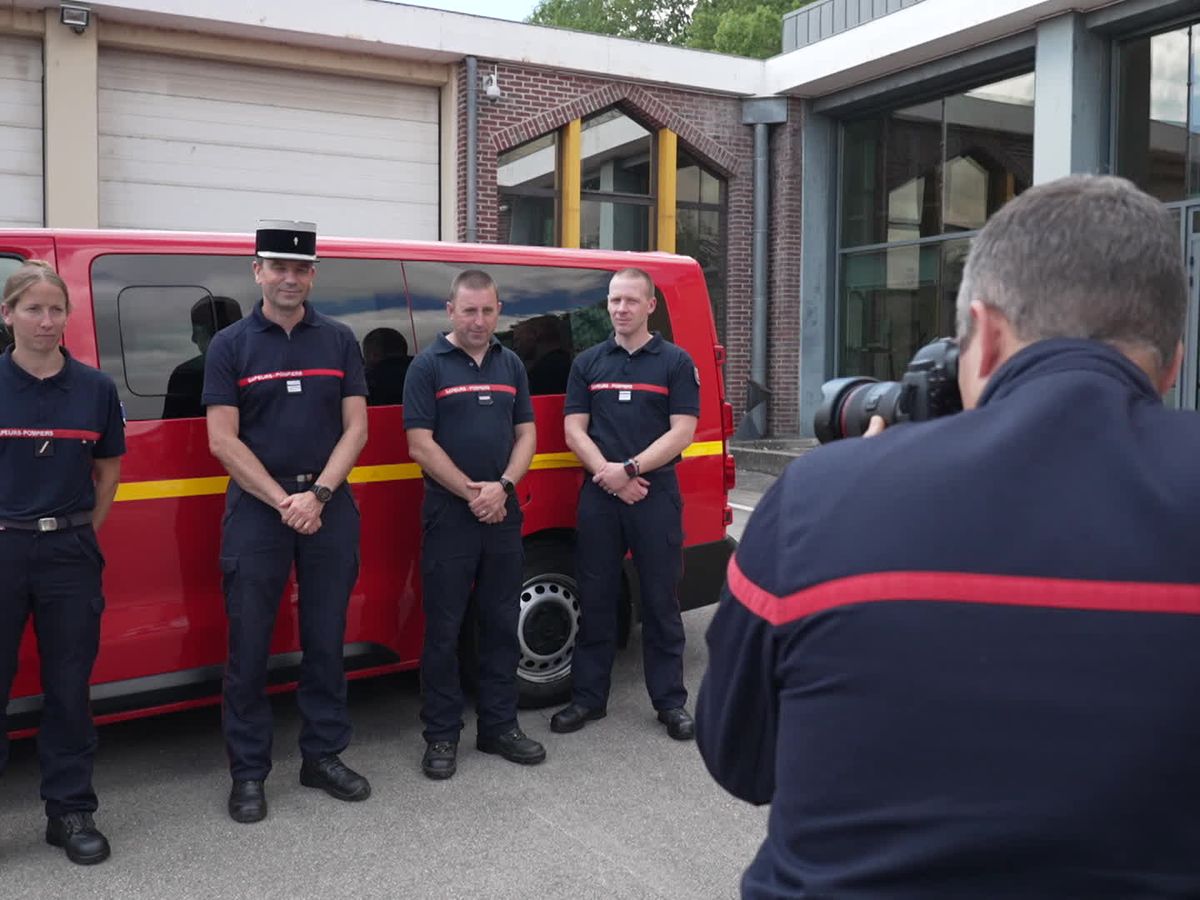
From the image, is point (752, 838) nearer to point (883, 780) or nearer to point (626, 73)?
point (883, 780)

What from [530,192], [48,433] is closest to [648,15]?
[530,192]

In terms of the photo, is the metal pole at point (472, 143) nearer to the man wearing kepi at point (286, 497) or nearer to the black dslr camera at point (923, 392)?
the man wearing kepi at point (286, 497)

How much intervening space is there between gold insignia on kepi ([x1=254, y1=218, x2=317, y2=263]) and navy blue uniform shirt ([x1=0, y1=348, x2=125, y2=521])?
762 millimetres

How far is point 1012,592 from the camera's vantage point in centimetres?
114

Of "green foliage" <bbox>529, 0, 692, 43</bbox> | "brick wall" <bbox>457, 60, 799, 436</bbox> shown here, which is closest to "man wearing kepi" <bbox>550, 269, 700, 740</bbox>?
"brick wall" <bbox>457, 60, 799, 436</bbox>

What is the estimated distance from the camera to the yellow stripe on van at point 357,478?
4.34 meters

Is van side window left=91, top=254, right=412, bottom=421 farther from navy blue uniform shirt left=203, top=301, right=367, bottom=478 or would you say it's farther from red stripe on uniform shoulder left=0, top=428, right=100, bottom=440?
red stripe on uniform shoulder left=0, top=428, right=100, bottom=440

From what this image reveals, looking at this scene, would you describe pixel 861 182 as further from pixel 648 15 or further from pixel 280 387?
pixel 648 15

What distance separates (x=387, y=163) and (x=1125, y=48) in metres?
8.70

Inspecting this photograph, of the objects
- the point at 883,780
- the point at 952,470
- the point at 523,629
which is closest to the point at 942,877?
the point at 883,780

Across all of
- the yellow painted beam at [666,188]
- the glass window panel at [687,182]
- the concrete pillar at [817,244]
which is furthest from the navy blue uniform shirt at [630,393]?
the concrete pillar at [817,244]

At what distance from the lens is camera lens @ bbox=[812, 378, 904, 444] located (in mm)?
1813

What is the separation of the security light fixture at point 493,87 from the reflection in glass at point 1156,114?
23.6 feet

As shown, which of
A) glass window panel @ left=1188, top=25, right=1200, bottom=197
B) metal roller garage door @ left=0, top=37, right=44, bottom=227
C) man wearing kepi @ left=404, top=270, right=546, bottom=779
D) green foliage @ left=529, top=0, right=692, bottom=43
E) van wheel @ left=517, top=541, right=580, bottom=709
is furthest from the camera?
green foliage @ left=529, top=0, right=692, bottom=43
